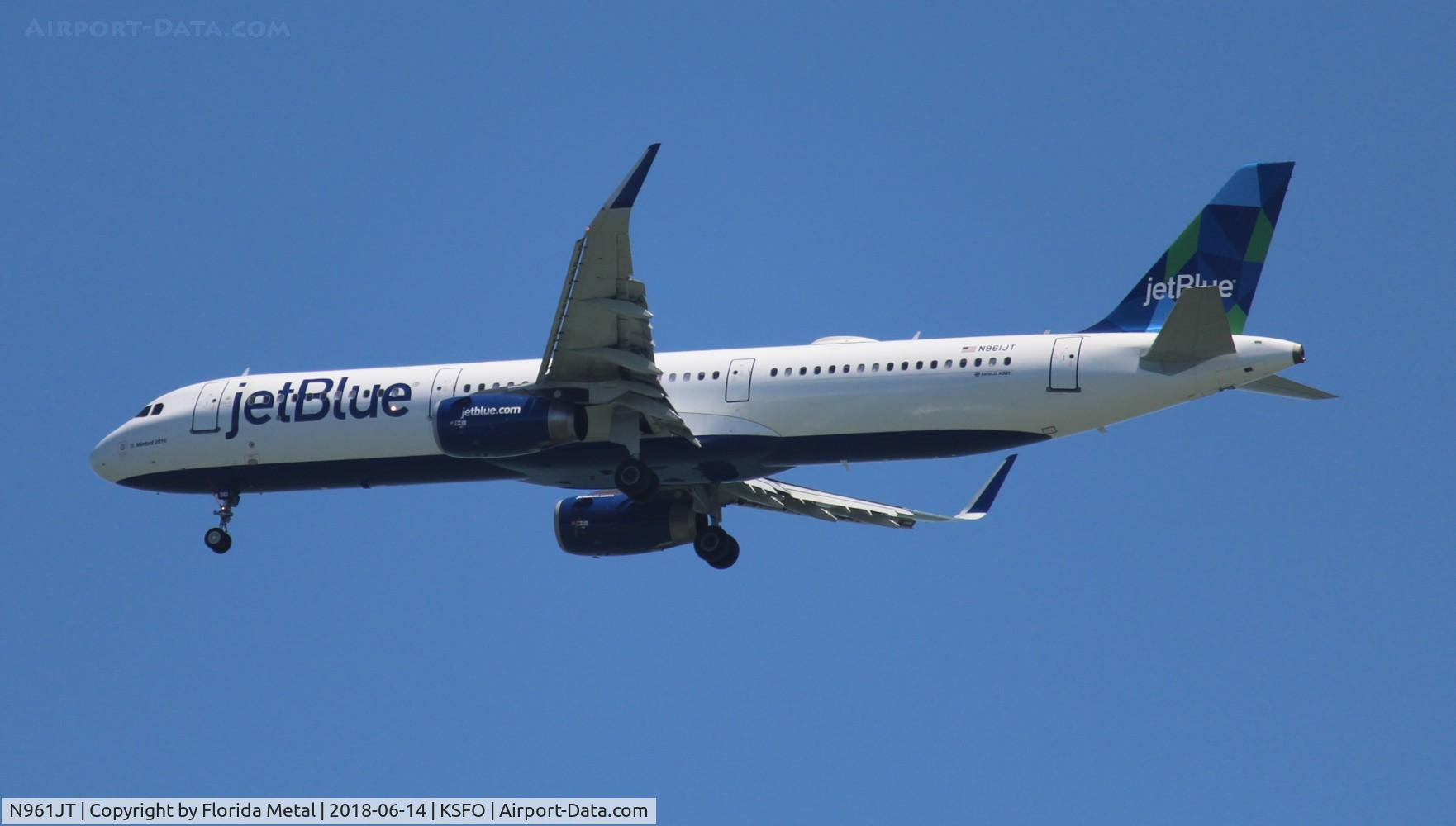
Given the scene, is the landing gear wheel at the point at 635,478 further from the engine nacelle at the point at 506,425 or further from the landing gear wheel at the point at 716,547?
the landing gear wheel at the point at 716,547

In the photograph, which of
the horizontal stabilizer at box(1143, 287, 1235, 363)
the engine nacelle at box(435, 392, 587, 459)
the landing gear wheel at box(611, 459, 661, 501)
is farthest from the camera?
the landing gear wheel at box(611, 459, 661, 501)

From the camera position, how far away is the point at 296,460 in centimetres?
3466

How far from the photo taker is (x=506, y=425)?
31094 millimetres

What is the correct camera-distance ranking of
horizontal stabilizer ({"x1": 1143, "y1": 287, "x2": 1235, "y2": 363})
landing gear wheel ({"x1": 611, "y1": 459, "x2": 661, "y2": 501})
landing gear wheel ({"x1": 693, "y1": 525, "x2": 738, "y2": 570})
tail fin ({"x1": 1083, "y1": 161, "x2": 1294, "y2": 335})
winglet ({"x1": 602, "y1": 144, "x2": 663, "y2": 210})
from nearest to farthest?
1. winglet ({"x1": 602, "y1": 144, "x2": 663, "y2": 210})
2. horizontal stabilizer ({"x1": 1143, "y1": 287, "x2": 1235, "y2": 363})
3. tail fin ({"x1": 1083, "y1": 161, "x2": 1294, "y2": 335})
4. landing gear wheel ({"x1": 611, "y1": 459, "x2": 661, "y2": 501})
5. landing gear wheel ({"x1": 693, "y1": 525, "x2": 738, "y2": 570})

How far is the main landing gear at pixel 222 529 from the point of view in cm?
3594

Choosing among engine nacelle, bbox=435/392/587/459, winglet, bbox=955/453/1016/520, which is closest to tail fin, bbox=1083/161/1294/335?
winglet, bbox=955/453/1016/520

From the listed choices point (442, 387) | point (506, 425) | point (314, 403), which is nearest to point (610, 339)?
point (506, 425)

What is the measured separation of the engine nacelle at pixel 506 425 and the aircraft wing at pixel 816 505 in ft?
20.2

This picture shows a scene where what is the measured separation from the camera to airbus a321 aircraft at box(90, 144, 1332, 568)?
2938 centimetres

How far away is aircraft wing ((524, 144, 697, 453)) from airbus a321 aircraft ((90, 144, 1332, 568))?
33 millimetres

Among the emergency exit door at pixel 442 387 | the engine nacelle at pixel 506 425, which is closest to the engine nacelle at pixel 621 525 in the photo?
the emergency exit door at pixel 442 387

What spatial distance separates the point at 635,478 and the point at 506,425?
8.69ft

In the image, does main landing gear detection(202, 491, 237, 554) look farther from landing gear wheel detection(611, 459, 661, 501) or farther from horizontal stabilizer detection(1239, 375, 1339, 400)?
horizontal stabilizer detection(1239, 375, 1339, 400)

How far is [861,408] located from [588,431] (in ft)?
15.9
